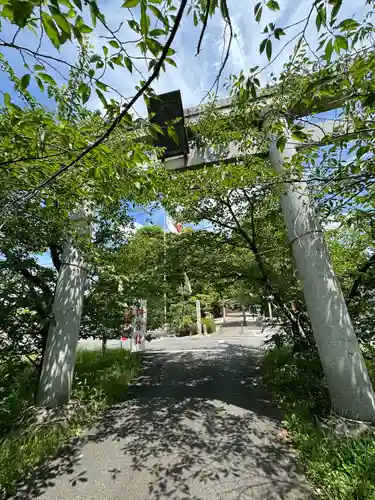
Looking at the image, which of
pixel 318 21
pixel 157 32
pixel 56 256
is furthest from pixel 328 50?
pixel 56 256

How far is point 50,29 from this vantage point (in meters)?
0.84

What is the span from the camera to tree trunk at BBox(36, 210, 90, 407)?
3398 mm

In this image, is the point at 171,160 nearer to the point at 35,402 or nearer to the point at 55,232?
the point at 55,232

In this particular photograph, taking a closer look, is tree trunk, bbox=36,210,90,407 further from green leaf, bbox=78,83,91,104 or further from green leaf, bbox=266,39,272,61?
green leaf, bbox=266,39,272,61

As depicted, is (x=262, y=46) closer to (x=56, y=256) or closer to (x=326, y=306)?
(x=326, y=306)

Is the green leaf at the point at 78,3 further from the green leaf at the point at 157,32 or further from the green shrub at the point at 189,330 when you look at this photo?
the green shrub at the point at 189,330

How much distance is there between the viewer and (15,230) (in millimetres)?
2883

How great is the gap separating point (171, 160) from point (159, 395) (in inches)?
184

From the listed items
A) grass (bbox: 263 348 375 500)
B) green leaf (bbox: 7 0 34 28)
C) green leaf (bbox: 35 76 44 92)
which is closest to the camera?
green leaf (bbox: 7 0 34 28)

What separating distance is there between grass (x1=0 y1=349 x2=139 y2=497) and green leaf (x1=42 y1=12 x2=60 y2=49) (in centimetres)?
346

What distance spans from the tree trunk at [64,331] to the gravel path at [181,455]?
0.75m

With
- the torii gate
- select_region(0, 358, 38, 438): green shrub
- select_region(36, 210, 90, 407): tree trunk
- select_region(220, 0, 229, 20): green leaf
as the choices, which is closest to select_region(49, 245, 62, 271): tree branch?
select_region(36, 210, 90, 407): tree trunk

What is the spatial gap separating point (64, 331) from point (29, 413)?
3.44ft

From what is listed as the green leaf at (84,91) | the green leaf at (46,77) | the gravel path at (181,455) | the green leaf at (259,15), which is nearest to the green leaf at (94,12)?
the green leaf at (84,91)
